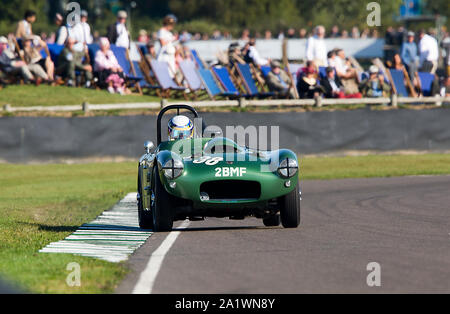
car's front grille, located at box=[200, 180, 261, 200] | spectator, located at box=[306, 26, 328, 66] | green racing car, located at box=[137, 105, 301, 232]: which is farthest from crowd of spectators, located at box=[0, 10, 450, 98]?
car's front grille, located at box=[200, 180, 261, 200]

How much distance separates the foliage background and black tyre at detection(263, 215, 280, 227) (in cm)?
5775

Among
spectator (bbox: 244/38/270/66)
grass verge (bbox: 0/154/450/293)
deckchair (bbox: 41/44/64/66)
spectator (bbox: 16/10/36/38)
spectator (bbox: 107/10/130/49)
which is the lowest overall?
grass verge (bbox: 0/154/450/293)

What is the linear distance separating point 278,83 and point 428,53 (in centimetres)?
500

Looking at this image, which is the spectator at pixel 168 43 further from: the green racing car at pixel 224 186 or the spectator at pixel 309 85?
the green racing car at pixel 224 186

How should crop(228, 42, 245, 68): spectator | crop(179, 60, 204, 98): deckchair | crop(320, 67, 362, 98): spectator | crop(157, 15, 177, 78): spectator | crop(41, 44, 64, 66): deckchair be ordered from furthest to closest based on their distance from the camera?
crop(228, 42, 245, 68): spectator → crop(179, 60, 204, 98): deckchair → crop(157, 15, 177, 78): spectator → crop(41, 44, 64, 66): deckchair → crop(320, 67, 362, 98): spectator

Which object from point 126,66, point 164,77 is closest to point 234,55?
point 164,77

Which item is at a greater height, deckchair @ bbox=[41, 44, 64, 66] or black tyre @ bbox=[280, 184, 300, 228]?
deckchair @ bbox=[41, 44, 64, 66]

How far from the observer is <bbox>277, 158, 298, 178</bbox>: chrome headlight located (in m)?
10.3

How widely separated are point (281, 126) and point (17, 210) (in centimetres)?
985

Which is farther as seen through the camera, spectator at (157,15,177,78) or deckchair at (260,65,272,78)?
deckchair at (260,65,272,78)

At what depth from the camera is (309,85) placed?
83.9 ft

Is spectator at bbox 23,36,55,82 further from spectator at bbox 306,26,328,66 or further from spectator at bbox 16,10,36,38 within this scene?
spectator at bbox 306,26,328,66

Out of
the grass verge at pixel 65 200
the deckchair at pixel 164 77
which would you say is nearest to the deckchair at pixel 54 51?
the deckchair at pixel 164 77

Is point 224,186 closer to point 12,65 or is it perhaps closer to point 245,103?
point 245,103
